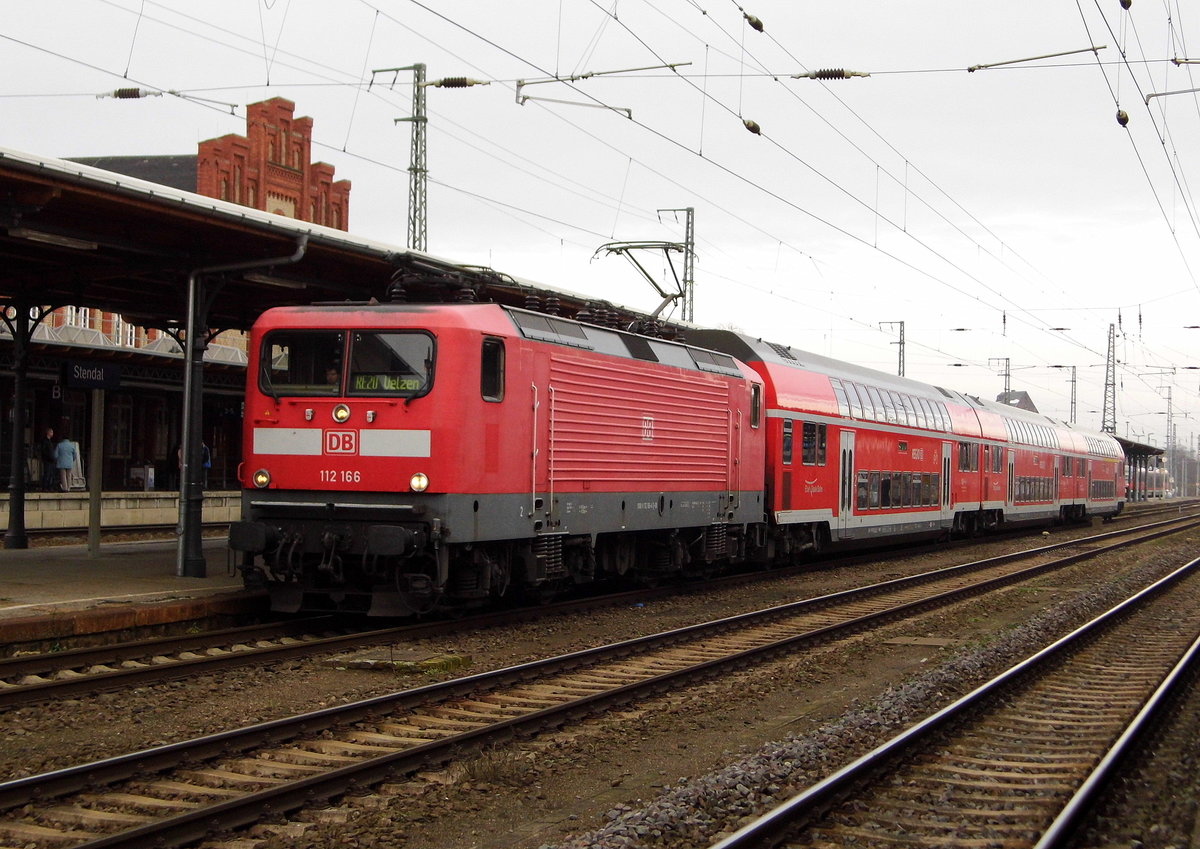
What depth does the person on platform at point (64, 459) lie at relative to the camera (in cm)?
2542

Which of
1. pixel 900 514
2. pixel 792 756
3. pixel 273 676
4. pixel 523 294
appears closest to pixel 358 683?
pixel 273 676

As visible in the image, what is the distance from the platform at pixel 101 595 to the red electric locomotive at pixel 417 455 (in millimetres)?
663

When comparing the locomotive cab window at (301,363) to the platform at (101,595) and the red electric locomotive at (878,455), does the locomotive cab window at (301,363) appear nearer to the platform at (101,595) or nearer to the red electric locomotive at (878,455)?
the platform at (101,595)

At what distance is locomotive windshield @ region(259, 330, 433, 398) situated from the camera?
39.1ft

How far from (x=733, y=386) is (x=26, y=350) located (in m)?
10.1

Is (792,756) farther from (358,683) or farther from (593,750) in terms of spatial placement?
(358,683)

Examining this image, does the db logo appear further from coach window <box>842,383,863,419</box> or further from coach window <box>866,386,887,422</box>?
coach window <box>866,386,887,422</box>

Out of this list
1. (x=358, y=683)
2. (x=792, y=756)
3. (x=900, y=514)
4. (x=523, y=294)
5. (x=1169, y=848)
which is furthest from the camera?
(x=900, y=514)

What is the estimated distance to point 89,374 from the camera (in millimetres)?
15078

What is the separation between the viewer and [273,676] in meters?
9.74

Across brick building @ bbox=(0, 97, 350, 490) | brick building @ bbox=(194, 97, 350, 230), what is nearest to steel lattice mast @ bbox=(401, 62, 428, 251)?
brick building @ bbox=(0, 97, 350, 490)

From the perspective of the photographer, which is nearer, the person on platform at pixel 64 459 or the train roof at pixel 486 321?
the train roof at pixel 486 321

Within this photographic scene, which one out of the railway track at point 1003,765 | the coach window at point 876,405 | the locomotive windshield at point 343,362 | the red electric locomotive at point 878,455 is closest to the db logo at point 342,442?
the locomotive windshield at point 343,362

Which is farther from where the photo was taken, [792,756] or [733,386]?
[733,386]
